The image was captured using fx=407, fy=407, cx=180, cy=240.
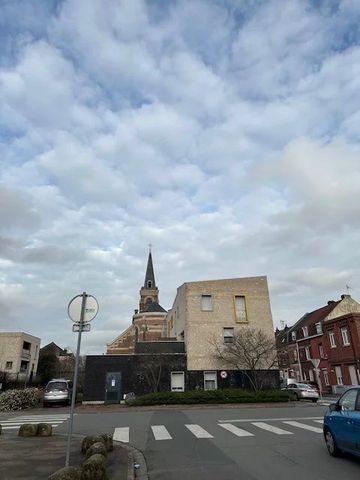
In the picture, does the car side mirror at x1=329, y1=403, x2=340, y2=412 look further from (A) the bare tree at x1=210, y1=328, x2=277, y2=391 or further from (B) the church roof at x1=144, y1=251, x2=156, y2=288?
(B) the church roof at x1=144, y1=251, x2=156, y2=288

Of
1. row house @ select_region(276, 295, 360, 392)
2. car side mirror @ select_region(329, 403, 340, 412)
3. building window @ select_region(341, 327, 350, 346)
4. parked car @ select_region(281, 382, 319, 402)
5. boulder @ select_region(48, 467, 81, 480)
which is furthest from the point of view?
building window @ select_region(341, 327, 350, 346)

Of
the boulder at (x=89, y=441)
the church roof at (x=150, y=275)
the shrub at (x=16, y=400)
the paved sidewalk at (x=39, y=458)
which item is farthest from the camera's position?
the church roof at (x=150, y=275)

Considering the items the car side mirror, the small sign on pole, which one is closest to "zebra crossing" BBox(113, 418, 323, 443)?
the car side mirror

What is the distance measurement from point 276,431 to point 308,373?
38.8 metres

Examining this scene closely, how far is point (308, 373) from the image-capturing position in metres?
48.1

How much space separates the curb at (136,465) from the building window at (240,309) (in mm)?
24663

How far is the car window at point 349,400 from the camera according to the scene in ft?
25.5

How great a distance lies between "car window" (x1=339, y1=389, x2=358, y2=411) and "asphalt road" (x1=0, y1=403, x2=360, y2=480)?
1.01 m

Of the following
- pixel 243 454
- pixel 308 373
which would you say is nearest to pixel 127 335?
pixel 308 373

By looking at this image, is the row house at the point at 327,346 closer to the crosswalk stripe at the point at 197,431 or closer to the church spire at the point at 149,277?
the crosswalk stripe at the point at 197,431

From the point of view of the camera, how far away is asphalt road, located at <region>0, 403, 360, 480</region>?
7.26m

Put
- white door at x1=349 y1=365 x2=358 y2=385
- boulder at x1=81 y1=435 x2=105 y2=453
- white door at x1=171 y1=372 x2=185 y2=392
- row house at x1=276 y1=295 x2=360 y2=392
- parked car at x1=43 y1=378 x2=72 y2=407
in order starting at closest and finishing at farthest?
boulder at x1=81 y1=435 x2=105 y2=453, parked car at x1=43 y1=378 x2=72 y2=407, white door at x1=171 y1=372 x2=185 y2=392, white door at x1=349 y1=365 x2=358 y2=385, row house at x1=276 y1=295 x2=360 y2=392

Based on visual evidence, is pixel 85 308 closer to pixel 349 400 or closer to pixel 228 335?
pixel 349 400

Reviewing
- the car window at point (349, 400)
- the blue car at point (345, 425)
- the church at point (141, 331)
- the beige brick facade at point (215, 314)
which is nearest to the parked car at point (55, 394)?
the beige brick facade at point (215, 314)
